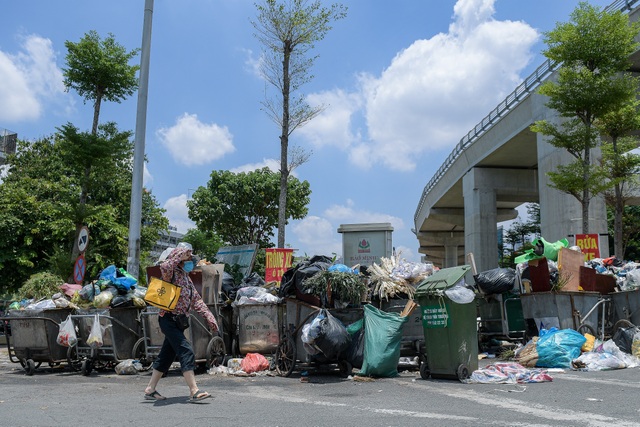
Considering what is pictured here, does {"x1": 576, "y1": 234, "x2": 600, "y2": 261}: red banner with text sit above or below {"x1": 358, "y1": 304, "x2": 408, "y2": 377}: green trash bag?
above

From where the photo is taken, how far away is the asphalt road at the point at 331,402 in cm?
556

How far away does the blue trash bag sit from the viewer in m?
9.56

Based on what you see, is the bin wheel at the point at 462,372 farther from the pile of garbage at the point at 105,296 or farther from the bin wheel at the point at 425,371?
the pile of garbage at the point at 105,296

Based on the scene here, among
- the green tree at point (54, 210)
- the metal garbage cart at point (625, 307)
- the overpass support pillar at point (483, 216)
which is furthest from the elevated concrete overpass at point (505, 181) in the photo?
the green tree at point (54, 210)

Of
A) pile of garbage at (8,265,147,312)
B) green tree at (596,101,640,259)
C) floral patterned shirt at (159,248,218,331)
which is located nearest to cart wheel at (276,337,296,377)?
floral patterned shirt at (159,248,218,331)

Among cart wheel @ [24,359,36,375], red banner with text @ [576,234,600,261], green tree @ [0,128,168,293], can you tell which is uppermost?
green tree @ [0,128,168,293]

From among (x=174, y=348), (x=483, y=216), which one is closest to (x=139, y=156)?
(x=174, y=348)

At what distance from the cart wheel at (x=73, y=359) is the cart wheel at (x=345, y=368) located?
471cm

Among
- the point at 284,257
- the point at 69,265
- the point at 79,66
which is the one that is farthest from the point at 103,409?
the point at 79,66

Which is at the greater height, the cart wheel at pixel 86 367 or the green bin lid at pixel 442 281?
the green bin lid at pixel 442 281

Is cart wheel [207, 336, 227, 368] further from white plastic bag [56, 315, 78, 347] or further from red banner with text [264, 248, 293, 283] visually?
red banner with text [264, 248, 293, 283]

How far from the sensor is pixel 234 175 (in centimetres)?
4034

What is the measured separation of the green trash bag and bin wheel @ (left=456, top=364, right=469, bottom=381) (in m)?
1.07

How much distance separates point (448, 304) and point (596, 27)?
14.3 m
